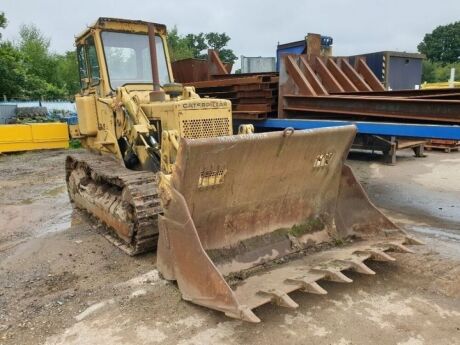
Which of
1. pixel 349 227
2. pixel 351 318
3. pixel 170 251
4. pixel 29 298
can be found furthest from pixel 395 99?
pixel 29 298

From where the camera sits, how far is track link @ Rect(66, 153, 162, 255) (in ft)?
14.9

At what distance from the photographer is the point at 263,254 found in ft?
13.4

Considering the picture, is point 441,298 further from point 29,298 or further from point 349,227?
point 29,298

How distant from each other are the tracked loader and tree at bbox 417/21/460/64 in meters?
62.2

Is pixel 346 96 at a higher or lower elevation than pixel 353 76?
lower

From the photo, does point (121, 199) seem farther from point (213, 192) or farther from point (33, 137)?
point (33, 137)

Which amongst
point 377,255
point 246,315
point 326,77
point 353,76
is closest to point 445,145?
point 353,76

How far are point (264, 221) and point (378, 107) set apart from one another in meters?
2.66

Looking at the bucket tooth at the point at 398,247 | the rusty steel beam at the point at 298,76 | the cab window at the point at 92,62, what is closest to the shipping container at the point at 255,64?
the rusty steel beam at the point at 298,76

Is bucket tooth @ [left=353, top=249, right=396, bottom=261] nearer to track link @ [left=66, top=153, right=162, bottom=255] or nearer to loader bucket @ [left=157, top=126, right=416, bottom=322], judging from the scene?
loader bucket @ [left=157, top=126, right=416, bottom=322]

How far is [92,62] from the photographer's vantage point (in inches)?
237

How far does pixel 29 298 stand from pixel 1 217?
3331 millimetres

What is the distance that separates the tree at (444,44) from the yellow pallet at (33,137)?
5762 cm

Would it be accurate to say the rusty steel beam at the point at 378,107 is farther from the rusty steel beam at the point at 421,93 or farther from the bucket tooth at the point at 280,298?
the bucket tooth at the point at 280,298
